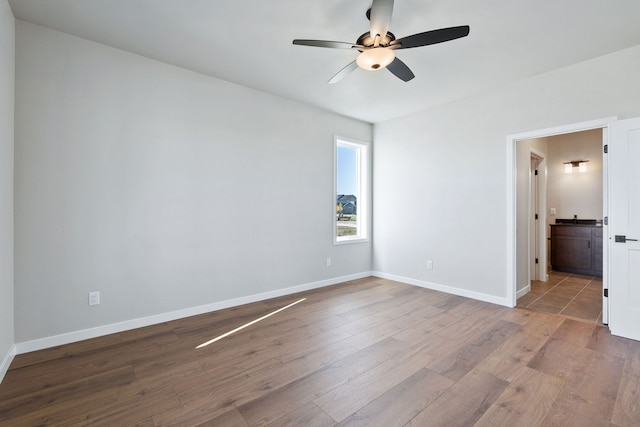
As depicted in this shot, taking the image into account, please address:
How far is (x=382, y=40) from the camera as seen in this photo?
225 centimetres

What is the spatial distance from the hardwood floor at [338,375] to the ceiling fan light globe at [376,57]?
7.93 feet

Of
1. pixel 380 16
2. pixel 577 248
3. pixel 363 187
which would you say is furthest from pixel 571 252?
pixel 380 16

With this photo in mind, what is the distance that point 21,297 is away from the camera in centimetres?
249

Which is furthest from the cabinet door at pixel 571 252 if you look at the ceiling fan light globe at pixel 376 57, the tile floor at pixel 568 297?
the ceiling fan light globe at pixel 376 57

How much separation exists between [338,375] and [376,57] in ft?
8.09

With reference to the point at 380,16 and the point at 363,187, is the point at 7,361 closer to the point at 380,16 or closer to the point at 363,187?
the point at 380,16

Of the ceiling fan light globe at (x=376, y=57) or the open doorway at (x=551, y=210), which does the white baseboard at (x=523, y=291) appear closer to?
the open doorway at (x=551, y=210)

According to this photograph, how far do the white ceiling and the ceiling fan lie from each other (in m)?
0.28

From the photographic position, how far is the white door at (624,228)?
2758 millimetres

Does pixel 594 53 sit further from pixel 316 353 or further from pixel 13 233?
pixel 13 233

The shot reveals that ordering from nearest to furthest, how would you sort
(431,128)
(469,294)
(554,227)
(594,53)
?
(594,53) → (469,294) → (431,128) → (554,227)

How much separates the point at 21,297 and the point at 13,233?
552mm

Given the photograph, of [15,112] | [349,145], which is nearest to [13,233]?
[15,112]

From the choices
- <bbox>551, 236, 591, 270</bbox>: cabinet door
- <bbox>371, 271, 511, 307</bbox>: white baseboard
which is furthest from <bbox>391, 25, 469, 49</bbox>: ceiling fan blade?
<bbox>551, 236, 591, 270</bbox>: cabinet door
